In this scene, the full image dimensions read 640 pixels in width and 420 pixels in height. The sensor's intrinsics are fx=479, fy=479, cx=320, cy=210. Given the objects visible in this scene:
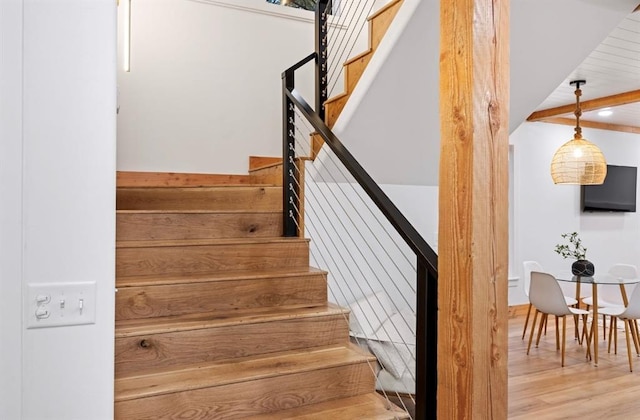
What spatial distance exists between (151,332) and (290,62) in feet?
10.00

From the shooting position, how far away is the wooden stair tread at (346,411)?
6.38ft

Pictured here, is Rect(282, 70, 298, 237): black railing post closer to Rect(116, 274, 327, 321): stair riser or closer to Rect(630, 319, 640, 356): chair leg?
Rect(116, 274, 327, 321): stair riser

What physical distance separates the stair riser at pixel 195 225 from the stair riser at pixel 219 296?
1.67 feet

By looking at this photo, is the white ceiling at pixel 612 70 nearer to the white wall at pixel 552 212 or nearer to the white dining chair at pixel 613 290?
the white wall at pixel 552 212

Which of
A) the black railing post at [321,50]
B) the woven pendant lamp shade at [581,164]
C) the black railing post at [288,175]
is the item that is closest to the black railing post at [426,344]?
the black railing post at [288,175]

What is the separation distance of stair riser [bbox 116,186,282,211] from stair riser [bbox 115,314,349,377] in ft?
3.34

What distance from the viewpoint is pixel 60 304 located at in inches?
48.8

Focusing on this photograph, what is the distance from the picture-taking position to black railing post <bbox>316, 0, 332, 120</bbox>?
305 cm

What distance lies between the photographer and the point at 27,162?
3.97 feet

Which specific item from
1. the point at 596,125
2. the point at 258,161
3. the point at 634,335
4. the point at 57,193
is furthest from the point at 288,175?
the point at 596,125

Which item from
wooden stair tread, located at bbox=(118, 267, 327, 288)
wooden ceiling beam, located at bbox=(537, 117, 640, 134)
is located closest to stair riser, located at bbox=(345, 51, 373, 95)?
wooden stair tread, located at bbox=(118, 267, 327, 288)

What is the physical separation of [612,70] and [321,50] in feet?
9.29

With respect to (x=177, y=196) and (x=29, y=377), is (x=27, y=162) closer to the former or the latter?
(x=29, y=377)

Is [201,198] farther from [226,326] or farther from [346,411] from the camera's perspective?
[346,411]
